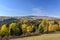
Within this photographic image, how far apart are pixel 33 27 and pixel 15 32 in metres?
4.39

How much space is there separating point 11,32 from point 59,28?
8.03 metres

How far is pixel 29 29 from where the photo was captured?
19.4 metres

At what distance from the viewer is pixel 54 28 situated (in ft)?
64.5

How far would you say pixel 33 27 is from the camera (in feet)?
65.4

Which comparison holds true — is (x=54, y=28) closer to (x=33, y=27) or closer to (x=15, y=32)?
(x=33, y=27)

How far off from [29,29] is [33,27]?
2.70 ft

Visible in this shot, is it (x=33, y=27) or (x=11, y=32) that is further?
(x=33, y=27)

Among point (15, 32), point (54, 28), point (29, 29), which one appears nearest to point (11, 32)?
point (15, 32)

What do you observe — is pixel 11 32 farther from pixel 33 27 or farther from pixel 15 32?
pixel 33 27

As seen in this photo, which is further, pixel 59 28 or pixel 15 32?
pixel 59 28

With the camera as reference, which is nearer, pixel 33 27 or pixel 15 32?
pixel 15 32

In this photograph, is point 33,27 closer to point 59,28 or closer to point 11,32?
point 59,28

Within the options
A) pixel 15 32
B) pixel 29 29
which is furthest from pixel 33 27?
pixel 15 32

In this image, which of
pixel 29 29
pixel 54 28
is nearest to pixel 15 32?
pixel 29 29
